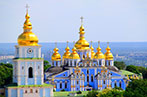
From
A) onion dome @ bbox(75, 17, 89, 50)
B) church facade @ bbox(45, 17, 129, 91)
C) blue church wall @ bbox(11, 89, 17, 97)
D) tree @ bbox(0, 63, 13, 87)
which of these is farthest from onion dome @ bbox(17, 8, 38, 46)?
onion dome @ bbox(75, 17, 89, 50)

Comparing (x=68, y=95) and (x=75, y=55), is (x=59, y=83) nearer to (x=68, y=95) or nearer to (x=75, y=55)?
(x=75, y=55)

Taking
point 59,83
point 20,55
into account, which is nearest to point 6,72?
point 59,83

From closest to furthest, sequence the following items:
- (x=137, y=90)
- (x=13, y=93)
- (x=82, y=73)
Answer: (x=13, y=93)
(x=137, y=90)
(x=82, y=73)

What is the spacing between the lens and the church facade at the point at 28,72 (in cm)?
4606

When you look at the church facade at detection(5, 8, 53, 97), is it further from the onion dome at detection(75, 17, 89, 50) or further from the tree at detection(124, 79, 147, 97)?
the onion dome at detection(75, 17, 89, 50)

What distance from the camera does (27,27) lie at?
48.0 metres

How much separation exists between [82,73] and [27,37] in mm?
15166

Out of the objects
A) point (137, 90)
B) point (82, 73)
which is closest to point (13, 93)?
point (137, 90)

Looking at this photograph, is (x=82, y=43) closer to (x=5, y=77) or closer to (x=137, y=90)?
(x=5, y=77)

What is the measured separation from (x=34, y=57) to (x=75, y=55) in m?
16.4

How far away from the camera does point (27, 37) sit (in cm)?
4766

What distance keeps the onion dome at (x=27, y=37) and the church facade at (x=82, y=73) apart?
1406 cm

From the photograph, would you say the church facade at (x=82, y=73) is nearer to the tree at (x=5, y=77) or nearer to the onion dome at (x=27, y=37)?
the tree at (x=5, y=77)

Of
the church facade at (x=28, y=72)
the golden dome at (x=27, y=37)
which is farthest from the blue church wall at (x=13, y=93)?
the golden dome at (x=27, y=37)
